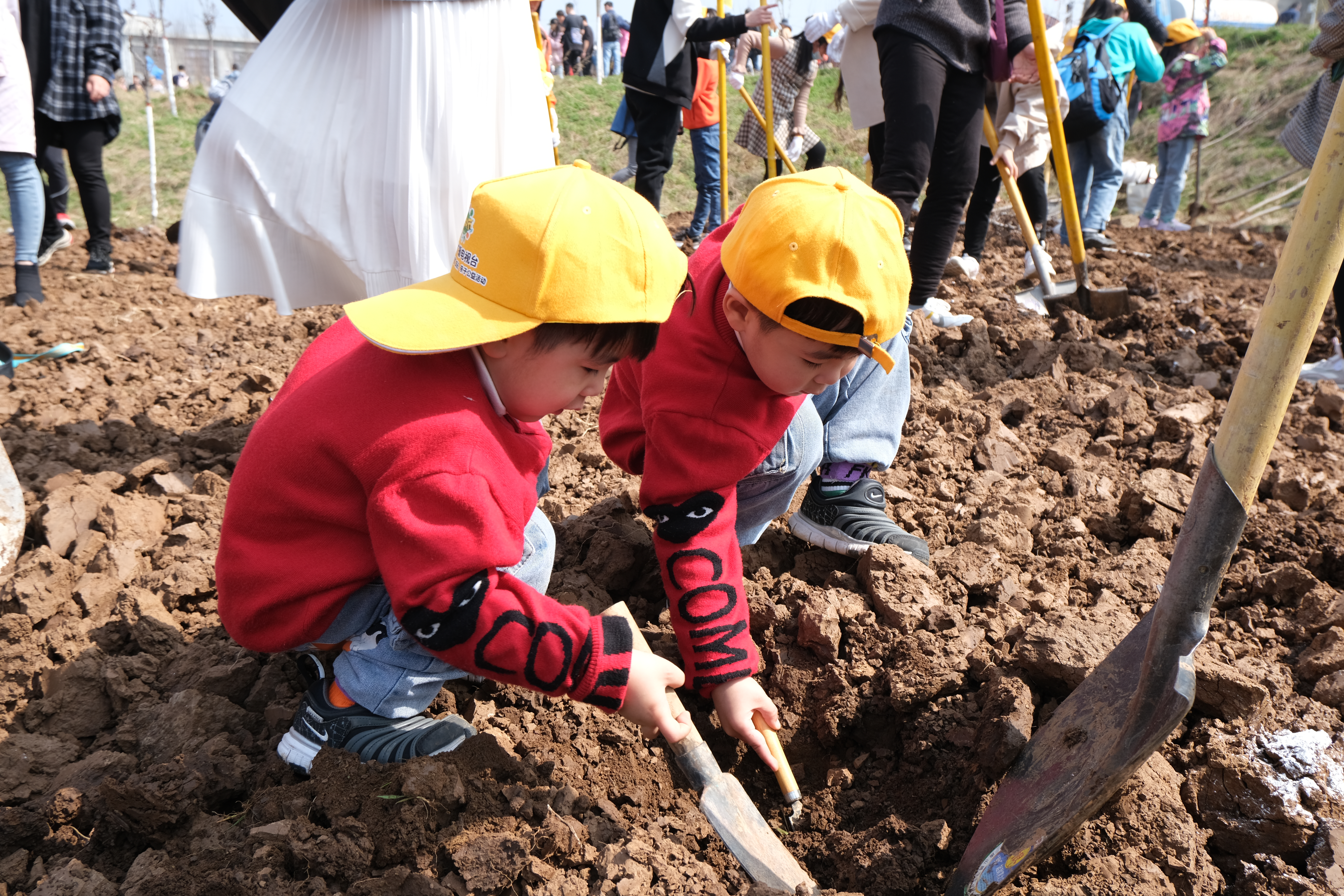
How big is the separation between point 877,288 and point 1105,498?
1.36 meters

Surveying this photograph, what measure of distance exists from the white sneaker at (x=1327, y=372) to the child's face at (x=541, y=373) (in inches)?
135

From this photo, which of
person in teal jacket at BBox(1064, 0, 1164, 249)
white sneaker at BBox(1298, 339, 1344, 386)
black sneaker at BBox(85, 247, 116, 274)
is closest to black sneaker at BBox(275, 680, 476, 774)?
white sneaker at BBox(1298, 339, 1344, 386)

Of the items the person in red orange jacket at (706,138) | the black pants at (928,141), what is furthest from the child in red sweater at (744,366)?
the person in red orange jacket at (706,138)

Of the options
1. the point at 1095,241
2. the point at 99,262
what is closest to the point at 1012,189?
the point at 1095,241

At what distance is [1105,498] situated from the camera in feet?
8.61

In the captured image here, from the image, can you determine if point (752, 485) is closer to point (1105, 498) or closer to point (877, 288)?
point (877, 288)

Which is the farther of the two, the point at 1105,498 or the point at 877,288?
the point at 1105,498

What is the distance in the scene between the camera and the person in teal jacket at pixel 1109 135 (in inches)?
239

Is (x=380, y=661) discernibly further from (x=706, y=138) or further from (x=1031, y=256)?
(x=706, y=138)

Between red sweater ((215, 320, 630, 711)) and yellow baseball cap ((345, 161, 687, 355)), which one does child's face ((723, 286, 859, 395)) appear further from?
red sweater ((215, 320, 630, 711))

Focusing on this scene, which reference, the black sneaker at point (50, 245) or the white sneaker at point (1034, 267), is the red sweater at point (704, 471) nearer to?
the white sneaker at point (1034, 267)

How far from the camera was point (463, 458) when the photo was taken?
1.35 m

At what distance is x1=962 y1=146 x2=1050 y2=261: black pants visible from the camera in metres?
4.95

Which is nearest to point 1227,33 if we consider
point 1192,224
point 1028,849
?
point 1192,224
